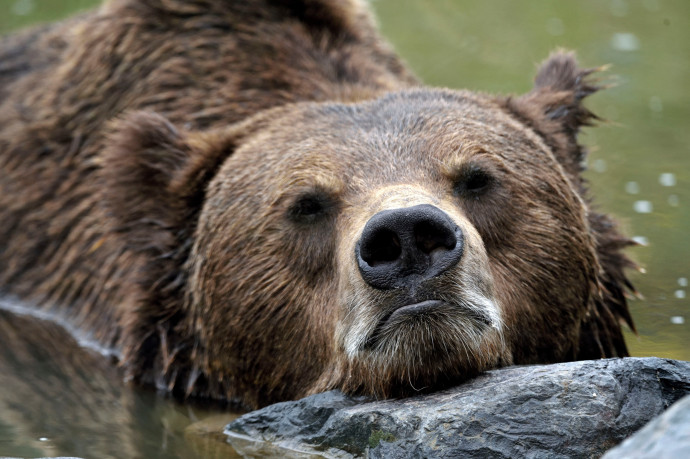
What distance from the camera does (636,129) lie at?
1019 cm

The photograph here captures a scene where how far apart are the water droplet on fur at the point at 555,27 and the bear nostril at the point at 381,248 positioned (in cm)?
924

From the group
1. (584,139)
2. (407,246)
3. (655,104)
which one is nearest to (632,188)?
(584,139)

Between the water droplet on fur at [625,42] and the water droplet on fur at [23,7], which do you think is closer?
the water droplet on fur at [625,42]

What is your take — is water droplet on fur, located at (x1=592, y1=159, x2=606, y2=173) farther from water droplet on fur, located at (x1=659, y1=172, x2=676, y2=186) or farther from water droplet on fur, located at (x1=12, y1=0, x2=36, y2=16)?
water droplet on fur, located at (x1=12, y1=0, x2=36, y2=16)

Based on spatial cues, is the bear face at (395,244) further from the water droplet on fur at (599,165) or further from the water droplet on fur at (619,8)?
the water droplet on fur at (619,8)

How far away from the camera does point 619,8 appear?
44.3 feet

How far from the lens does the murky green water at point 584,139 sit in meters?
5.54

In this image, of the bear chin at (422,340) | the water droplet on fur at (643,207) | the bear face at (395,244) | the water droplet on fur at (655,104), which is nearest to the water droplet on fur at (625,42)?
the water droplet on fur at (655,104)

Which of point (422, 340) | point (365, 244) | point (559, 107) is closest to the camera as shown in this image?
point (365, 244)

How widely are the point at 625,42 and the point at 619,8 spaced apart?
1.15 m

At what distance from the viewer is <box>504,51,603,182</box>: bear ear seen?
576 cm

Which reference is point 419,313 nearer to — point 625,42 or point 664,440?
point 664,440

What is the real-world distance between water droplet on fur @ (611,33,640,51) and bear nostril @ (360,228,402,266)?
8.86 m

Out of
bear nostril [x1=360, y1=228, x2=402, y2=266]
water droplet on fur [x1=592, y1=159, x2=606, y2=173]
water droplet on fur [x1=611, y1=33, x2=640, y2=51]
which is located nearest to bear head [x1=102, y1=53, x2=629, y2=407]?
bear nostril [x1=360, y1=228, x2=402, y2=266]
